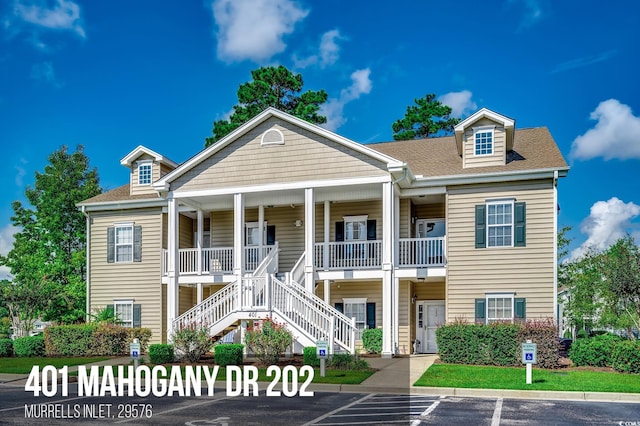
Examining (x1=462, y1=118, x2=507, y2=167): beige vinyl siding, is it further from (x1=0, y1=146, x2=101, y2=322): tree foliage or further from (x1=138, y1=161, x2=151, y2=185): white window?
(x1=0, y1=146, x2=101, y2=322): tree foliage

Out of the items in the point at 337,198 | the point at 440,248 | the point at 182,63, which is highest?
the point at 182,63

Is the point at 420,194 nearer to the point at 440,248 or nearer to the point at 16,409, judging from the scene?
the point at 440,248

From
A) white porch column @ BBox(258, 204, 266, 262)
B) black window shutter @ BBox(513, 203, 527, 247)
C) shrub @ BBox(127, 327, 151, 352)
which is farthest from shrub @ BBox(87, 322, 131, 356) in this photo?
black window shutter @ BBox(513, 203, 527, 247)

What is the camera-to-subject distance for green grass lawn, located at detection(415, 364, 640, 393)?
1470 cm

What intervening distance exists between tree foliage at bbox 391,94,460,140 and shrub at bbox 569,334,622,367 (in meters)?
25.9

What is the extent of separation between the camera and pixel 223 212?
2775 centimetres

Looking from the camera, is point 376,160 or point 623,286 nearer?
point 623,286

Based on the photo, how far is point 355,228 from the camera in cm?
2559

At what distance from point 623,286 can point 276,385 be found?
11.4 meters

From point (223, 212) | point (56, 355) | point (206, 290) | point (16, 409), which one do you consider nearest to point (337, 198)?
point (223, 212)

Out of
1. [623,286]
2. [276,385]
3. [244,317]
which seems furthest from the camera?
[244,317]

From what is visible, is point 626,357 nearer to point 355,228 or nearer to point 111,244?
point 355,228

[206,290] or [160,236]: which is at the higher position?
[160,236]

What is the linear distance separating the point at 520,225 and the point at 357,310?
711 centimetres
